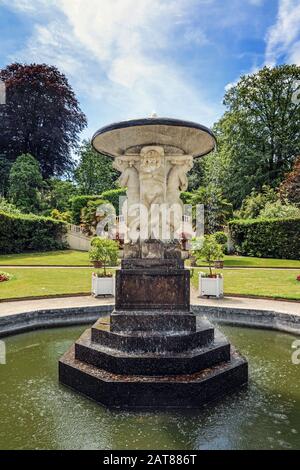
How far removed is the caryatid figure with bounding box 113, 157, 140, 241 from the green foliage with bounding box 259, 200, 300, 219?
19301 mm

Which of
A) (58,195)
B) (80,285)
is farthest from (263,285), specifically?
(58,195)

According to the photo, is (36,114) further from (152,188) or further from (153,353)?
(153,353)

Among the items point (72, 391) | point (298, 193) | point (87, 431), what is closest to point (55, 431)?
point (87, 431)

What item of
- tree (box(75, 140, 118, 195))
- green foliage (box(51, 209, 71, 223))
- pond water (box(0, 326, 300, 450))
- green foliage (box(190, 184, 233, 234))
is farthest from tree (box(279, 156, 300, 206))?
pond water (box(0, 326, 300, 450))

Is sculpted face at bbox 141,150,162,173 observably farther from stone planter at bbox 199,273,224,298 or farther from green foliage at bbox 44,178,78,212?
green foliage at bbox 44,178,78,212

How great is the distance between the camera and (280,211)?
23.8 m

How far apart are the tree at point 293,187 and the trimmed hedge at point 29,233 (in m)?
16.5

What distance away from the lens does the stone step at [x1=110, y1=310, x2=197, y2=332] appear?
441 centimetres

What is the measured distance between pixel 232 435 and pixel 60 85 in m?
41.9
